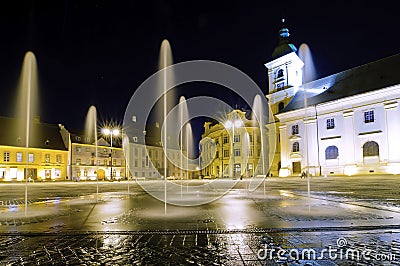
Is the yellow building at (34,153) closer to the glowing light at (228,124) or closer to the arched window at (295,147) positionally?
the glowing light at (228,124)

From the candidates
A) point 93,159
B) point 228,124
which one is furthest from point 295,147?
point 93,159

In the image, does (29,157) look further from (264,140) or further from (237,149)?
(264,140)

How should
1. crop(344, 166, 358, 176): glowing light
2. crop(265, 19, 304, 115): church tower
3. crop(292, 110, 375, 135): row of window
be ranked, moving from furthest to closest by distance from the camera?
crop(265, 19, 304, 115): church tower → crop(292, 110, 375, 135): row of window → crop(344, 166, 358, 176): glowing light

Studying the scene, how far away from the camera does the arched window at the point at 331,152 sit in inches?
1852

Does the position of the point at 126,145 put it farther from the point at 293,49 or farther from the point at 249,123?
the point at 293,49

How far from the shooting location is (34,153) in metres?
60.1

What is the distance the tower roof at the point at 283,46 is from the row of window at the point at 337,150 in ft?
61.3

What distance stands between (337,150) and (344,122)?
13.9ft

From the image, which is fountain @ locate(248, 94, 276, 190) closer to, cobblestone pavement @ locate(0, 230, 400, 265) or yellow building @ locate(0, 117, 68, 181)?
yellow building @ locate(0, 117, 68, 181)

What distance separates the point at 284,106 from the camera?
59.3 metres

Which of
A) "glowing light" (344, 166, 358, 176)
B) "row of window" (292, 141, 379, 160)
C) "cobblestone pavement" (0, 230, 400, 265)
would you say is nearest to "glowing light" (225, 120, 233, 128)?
"row of window" (292, 141, 379, 160)

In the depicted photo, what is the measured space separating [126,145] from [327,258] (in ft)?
254

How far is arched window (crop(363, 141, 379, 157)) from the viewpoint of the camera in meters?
42.5

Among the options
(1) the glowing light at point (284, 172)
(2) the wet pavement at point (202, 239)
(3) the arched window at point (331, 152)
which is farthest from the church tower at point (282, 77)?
(2) the wet pavement at point (202, 239)
